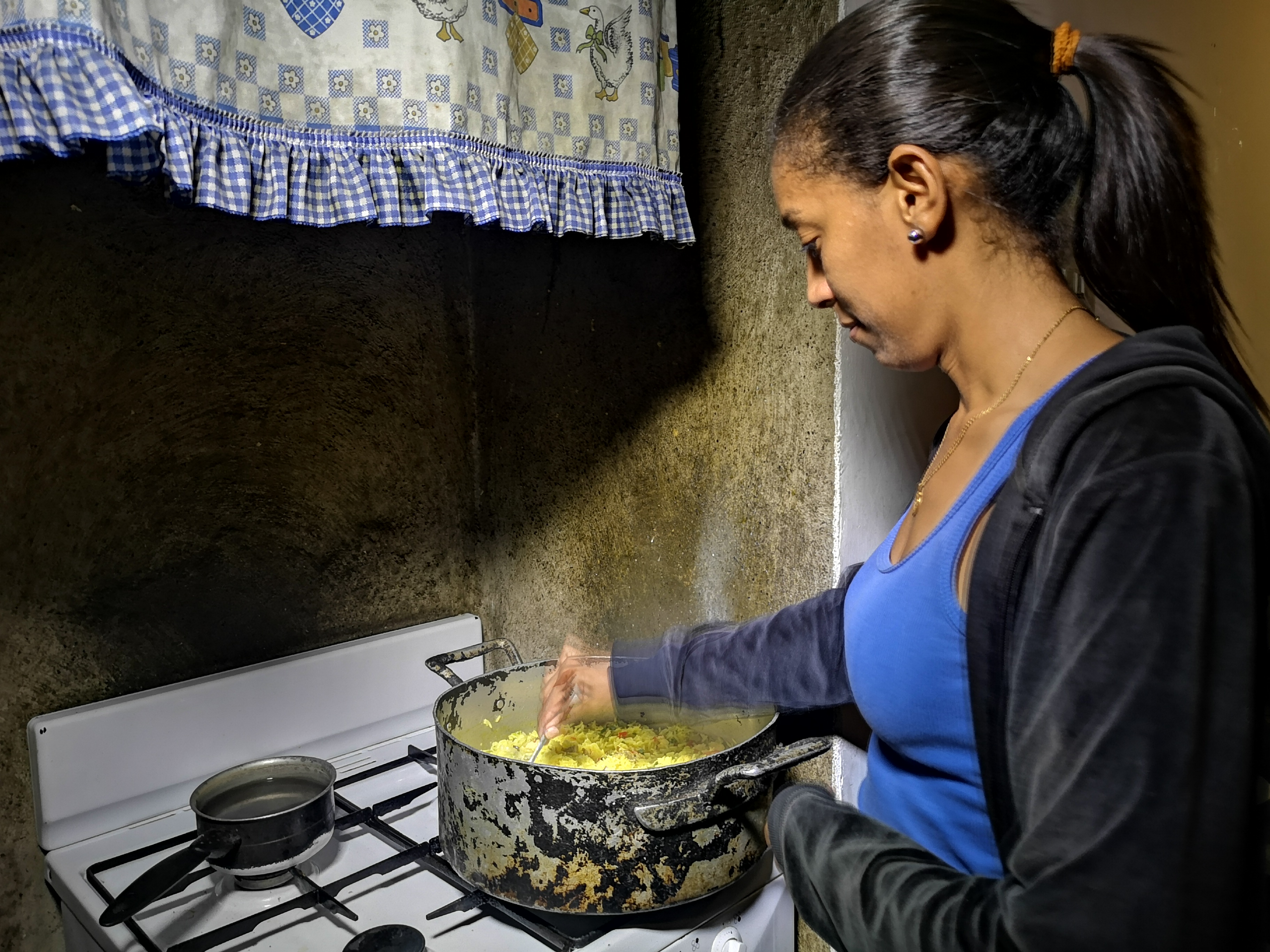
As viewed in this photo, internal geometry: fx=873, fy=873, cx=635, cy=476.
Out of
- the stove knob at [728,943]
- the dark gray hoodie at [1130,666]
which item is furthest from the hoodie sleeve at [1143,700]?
the stove knob at [728,943]

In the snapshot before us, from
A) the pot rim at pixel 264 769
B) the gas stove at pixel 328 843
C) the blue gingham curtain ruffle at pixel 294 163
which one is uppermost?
the blue gingham curtain ruffle at pixel 294 163

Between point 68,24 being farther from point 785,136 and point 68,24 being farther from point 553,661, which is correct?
point 553,661

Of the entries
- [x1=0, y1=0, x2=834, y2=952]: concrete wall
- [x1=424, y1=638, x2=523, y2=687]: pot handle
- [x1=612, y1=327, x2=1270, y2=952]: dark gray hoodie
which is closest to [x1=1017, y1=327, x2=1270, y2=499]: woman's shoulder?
[x1=612, y1=327, x2=1270, y2=952]: dark gray hoodie

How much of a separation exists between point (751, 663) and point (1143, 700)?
23.0 inches

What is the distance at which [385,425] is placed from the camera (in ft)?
5.14

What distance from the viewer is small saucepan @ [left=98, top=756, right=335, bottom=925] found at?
1.00 m

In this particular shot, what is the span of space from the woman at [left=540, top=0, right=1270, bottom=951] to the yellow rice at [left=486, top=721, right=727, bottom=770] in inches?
15.5

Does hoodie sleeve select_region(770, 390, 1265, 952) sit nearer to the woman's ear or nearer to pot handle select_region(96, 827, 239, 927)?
the woman's ear

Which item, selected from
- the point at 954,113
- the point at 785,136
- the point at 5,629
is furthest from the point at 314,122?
the point at 5,629

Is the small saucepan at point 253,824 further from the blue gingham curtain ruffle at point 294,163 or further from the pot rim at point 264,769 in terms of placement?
the blue gingham curtain ruffle at point 294,163

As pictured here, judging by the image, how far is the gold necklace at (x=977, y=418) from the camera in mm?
647

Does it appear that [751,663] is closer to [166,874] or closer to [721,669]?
[721,669]

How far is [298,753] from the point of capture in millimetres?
1439

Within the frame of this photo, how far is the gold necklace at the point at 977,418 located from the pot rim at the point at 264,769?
80 cm
